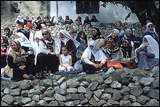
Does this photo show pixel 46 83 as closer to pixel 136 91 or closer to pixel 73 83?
pixel 73 83

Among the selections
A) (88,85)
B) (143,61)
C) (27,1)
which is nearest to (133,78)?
(143,61)

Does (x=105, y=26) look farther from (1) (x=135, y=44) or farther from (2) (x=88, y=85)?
(2) (x=88, y=85)

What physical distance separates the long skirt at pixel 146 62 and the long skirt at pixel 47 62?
89.8 inches

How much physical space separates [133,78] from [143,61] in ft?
2.35

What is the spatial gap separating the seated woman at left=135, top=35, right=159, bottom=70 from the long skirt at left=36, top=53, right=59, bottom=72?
A: 2.25 m

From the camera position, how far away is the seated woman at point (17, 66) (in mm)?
4574

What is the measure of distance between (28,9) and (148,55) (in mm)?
14446

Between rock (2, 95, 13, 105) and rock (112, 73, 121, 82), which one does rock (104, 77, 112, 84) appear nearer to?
rock (112, 73, 121, 82)

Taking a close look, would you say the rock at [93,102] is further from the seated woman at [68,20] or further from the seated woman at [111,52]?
the seated woman at [68,20]

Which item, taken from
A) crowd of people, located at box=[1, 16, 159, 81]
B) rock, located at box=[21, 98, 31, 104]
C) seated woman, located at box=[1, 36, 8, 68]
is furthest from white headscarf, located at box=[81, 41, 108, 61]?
seated woman, located at box=[1, 36, 8, 68]

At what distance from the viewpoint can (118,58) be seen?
504cm

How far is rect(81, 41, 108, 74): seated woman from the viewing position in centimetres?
482

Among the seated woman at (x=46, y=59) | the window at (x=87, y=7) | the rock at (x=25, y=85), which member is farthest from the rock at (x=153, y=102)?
the window at (x=87, y=7)

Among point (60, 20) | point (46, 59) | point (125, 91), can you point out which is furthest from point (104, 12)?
point (125, 91)
